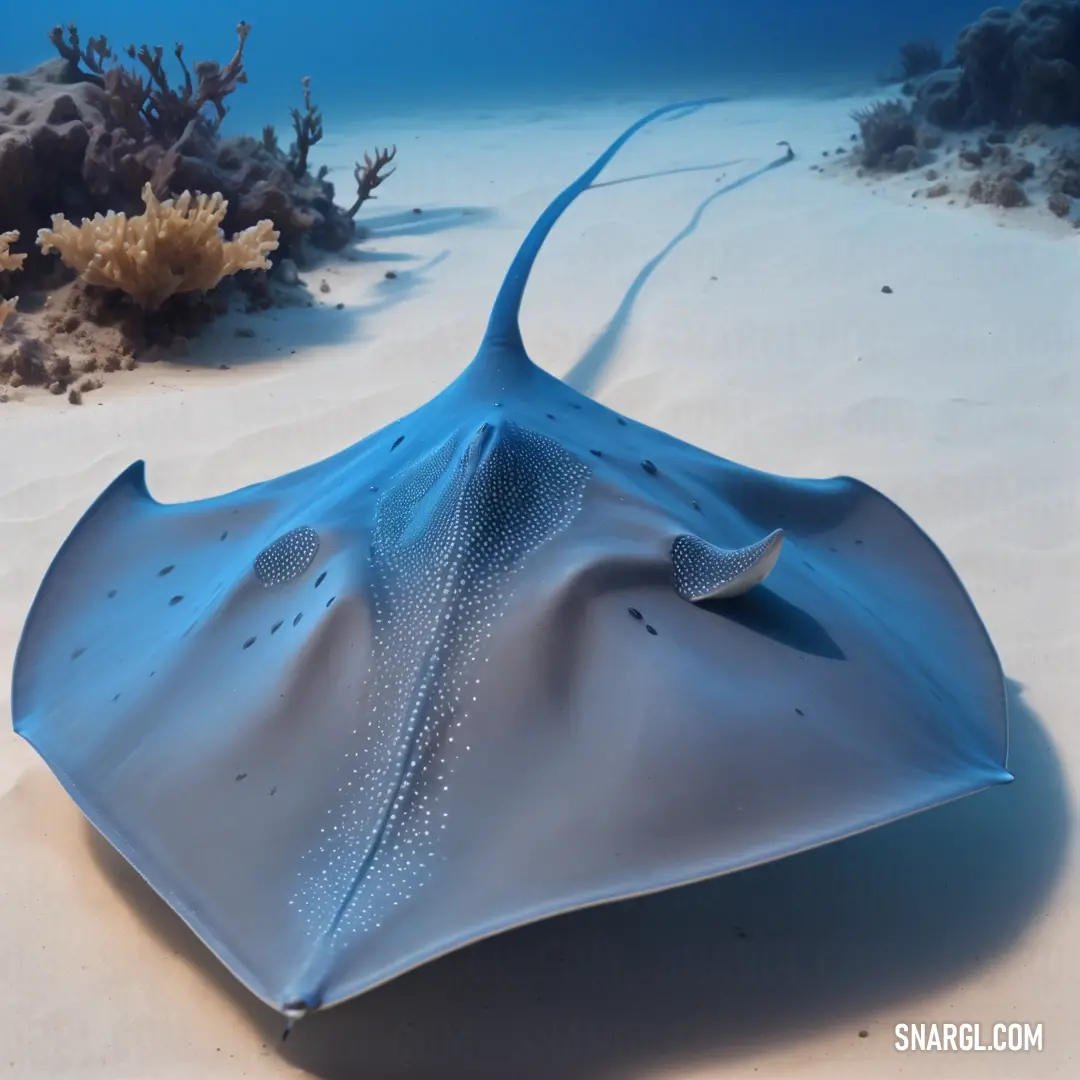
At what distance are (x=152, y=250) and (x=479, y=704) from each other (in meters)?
4.37

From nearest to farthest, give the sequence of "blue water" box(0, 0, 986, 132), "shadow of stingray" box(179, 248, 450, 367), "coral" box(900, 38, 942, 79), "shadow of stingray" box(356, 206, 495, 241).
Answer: "shadow of stingray" box(179, 248, 450, 367) → "shadow of stingray" box(356, 206, 495, 241) → "coral" box(900, 38, 942, 79) → "blue water" box(0, 0, 986, 132)

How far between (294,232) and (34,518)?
3833mm

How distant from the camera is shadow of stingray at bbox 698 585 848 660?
6.20ft

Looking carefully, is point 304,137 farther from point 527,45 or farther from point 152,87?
point 527,45

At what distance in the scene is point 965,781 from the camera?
165 cm

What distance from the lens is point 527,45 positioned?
4722 cm

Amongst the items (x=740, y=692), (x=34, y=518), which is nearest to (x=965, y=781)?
(x=740, y=692)

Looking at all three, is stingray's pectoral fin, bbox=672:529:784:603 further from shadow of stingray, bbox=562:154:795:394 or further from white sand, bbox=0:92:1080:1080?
shadow of stingray, bbox=562:154:795:394

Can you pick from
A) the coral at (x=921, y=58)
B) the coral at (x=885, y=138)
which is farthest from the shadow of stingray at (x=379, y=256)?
the coral at (x=921, y=58)

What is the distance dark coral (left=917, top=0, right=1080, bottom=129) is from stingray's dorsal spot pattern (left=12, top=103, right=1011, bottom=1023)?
30.7ft

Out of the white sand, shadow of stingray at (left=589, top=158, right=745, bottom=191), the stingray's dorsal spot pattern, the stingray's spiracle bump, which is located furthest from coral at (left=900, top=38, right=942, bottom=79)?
the stingray's spiracle bump

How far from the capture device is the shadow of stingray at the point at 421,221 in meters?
8.30

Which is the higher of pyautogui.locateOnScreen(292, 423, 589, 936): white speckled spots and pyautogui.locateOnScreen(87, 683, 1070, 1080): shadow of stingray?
pyautogui.locateOnScreen(292, 423, 589, 936): white speckled spots

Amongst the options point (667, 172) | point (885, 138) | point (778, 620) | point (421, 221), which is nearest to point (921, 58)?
point (885, 138)
